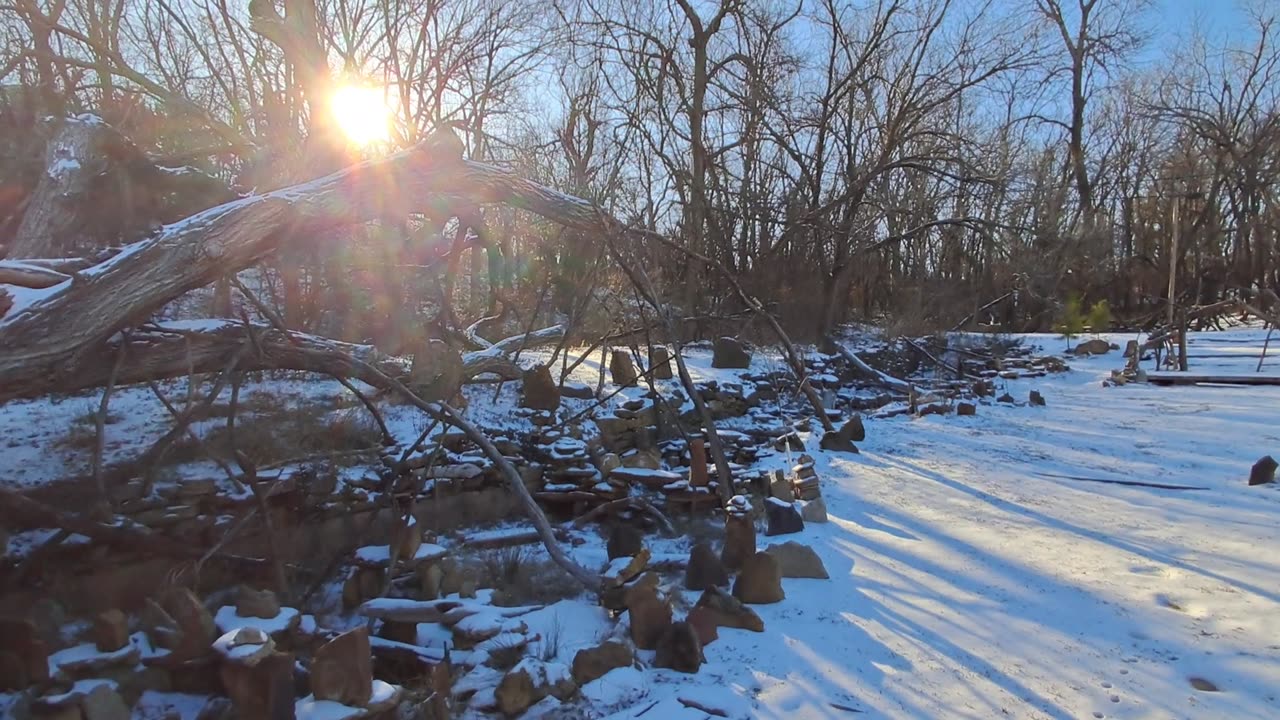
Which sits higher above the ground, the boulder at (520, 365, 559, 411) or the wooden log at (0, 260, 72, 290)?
the wooden log at (0, 260, 72, 290)

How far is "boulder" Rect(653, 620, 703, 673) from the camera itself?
11.6 ft

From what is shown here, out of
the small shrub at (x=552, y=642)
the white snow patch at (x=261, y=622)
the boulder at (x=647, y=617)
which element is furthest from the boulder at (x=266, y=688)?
the boulder at (x=647, y=617)

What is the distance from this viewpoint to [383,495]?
610cm

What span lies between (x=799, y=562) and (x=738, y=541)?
375 millimetres

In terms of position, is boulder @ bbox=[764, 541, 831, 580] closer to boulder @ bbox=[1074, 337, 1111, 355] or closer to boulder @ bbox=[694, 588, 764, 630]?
boulder @ bbox=[694, 588, 764, 630]

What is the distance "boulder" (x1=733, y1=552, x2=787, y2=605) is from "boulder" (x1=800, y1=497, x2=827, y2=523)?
1.48 meters

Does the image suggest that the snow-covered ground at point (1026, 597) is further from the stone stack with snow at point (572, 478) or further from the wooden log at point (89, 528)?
the wooden log at point (89, 528)

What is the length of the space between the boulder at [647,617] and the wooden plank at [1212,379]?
11.3 metres

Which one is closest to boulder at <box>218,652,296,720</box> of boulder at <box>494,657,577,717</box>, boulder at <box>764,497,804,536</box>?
boulder at <box>494,657,577,717</box>

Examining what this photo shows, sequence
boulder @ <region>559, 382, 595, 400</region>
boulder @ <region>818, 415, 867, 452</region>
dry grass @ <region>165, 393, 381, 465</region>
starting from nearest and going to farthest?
dry grass @ <region>165, 393, 381, 465</region> → boulder @ <region>818, 415, 867, 452</region> → boulder @ <region>559, 382, 595, 400</region>

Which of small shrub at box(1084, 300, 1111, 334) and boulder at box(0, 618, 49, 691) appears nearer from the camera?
boulder at box(0, 618, 49, 691)

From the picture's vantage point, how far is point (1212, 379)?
38.0 feet

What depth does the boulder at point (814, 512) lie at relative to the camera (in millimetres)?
5719

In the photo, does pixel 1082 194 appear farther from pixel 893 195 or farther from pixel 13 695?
pixel 13 695
